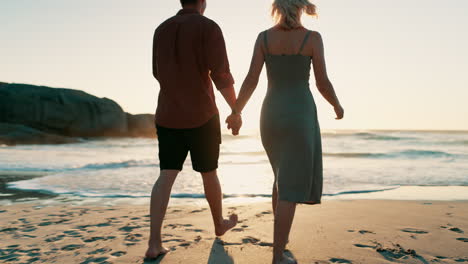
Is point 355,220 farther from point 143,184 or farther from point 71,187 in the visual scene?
point 71,187

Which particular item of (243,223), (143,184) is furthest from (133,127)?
(243,223)

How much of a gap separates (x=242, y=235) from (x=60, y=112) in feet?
109

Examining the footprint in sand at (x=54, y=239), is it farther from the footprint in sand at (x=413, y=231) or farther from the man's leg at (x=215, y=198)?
the footprint in sand at (x=413, y=231)

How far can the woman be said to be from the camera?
8.70ft

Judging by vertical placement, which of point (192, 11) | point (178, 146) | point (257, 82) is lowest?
point (178, 146)

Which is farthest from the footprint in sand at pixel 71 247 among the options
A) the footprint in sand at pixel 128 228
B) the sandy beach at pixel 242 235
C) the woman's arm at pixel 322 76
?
the woman's arm at pixel 322 76

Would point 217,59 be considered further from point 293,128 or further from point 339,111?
point 339,111

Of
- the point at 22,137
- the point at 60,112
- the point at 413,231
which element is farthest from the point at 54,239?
the point at 60,112

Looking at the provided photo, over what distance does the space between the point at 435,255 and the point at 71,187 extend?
581cm

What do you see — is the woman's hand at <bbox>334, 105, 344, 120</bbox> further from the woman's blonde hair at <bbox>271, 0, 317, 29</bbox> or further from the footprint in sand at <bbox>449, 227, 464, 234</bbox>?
the footprint in sand at <bbox>449, 227, 464, 234</bbox>

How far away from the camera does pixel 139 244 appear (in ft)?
10.7

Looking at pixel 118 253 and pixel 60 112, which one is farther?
pixel 60 112

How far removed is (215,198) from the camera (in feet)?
10.4

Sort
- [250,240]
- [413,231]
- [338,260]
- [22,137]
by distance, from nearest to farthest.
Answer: [338,260]
[250,240]
[413,231]
[22,137]
